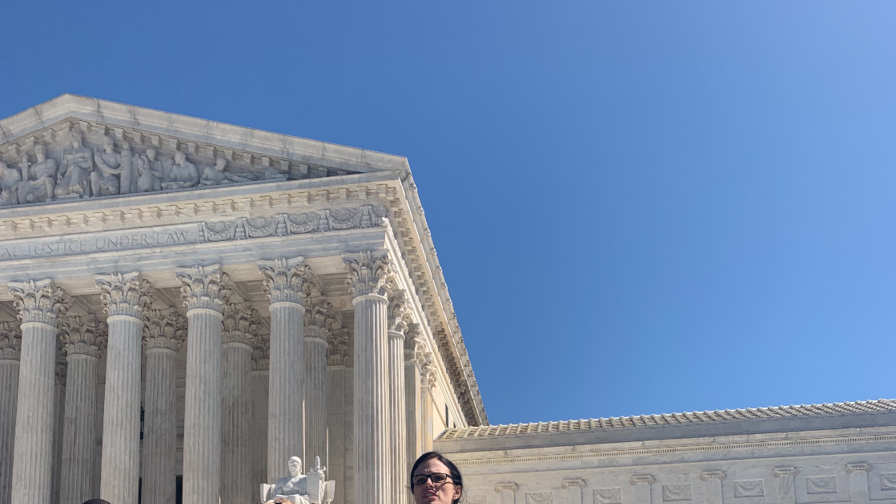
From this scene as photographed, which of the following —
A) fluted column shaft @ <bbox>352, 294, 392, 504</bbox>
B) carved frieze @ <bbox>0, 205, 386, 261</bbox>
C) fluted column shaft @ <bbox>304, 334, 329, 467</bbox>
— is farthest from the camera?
fluted column shaft @ <bbox>304, 334, 329, 467</bbox>

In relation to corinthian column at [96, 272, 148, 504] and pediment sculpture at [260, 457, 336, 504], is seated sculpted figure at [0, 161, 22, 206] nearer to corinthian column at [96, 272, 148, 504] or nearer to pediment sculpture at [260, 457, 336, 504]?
corinthian column at [96, 272, 148, 504]

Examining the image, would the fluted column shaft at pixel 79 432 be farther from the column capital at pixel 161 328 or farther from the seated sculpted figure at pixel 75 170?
the seated sculpted figure at pixel 75 170

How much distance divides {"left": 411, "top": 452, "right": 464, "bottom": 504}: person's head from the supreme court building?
82.8ft

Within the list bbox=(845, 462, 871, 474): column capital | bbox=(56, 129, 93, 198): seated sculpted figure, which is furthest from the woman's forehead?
bbox=(845, 462, 871, 474): column capital

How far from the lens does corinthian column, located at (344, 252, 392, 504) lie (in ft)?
106

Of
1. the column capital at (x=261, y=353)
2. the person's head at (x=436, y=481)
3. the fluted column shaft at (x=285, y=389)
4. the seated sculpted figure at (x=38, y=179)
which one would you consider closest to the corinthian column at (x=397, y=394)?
the fluted column shaft at (x=285, y=389)

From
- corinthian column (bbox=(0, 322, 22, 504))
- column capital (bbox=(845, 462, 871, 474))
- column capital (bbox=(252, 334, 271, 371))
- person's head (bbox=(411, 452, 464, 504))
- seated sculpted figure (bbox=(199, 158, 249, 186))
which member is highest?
seated sculpted figure (bbox=(199, 158, 249, 186))

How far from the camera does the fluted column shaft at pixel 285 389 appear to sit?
32562 mm

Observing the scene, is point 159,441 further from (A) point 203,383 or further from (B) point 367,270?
(B) point 367,270

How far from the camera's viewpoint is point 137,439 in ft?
111

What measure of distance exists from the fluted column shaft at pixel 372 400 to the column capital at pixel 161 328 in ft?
25.8

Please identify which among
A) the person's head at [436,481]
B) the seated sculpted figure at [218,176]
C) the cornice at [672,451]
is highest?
the seated sculpted figure at [218,176]

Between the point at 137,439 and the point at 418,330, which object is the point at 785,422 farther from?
the point at 137,439

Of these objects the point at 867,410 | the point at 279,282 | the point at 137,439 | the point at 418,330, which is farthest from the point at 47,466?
the point at 867,410
